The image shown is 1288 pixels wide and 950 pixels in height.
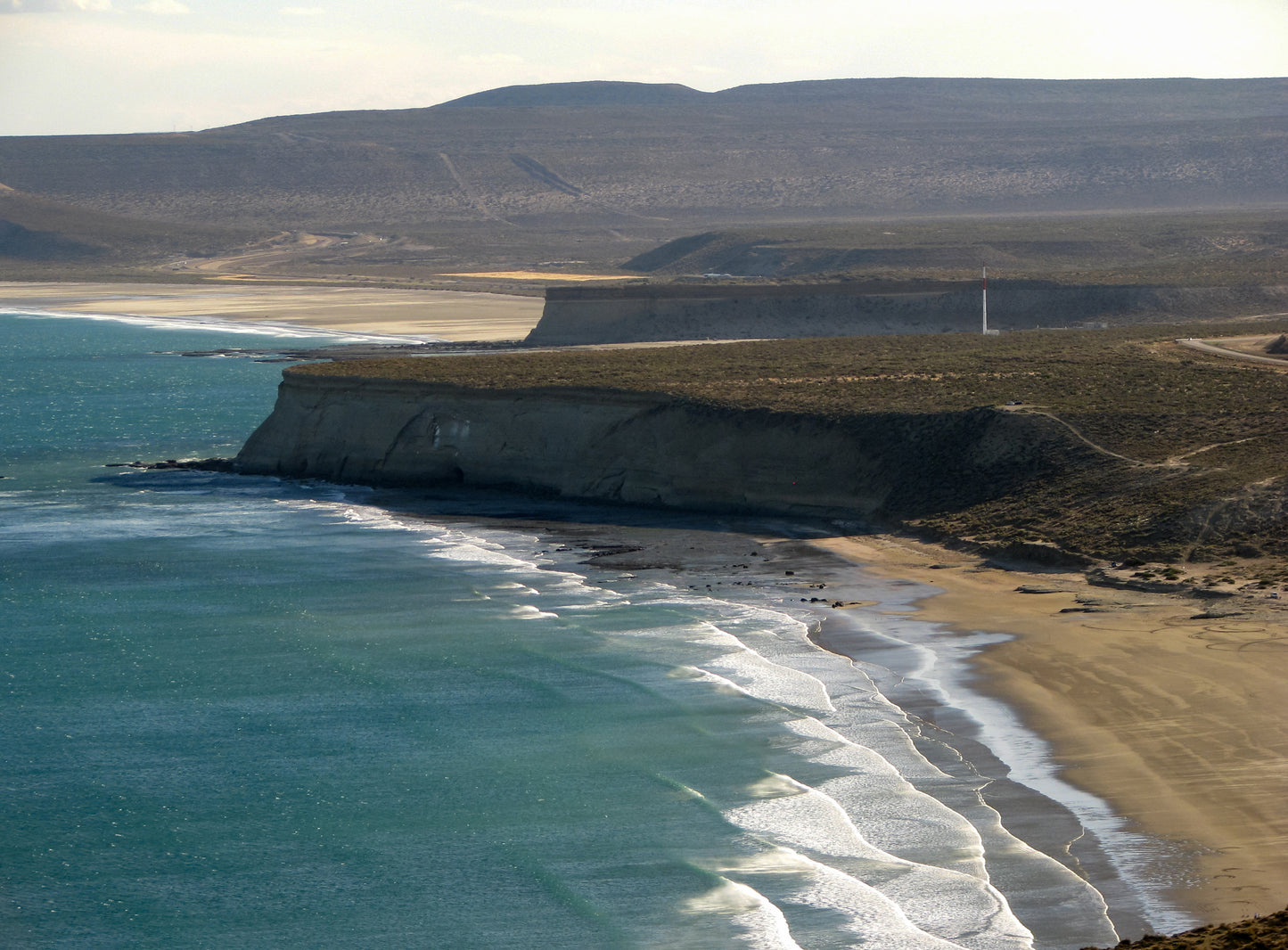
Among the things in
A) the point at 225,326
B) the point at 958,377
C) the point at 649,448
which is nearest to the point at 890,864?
the point at 649,448

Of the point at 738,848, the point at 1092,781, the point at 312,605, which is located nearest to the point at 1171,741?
the point at 1092,781

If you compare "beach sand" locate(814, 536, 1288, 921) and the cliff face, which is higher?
the cliff face

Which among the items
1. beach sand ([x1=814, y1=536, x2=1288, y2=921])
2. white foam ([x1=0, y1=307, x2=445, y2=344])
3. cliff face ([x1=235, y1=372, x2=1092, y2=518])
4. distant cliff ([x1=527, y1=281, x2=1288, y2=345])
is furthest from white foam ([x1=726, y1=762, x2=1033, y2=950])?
white foam ([x1=0, y1=307, x2=445, y2=344])

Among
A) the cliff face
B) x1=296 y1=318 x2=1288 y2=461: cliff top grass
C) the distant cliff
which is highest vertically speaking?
the distant cliff

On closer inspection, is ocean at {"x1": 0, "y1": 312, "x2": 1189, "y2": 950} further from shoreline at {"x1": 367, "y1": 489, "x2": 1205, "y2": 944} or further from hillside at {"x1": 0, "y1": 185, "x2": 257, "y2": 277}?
hillside at {"x1": 0, "y1": 185, "x2": 257, "y2": 277}

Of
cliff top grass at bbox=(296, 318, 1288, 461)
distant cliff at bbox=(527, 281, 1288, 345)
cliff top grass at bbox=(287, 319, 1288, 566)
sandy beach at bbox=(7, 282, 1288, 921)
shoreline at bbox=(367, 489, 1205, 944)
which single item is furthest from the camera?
distant cliff at bbox=(527, 281, 1288, 345)

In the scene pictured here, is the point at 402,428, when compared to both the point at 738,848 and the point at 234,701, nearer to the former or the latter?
the point at 234,701
